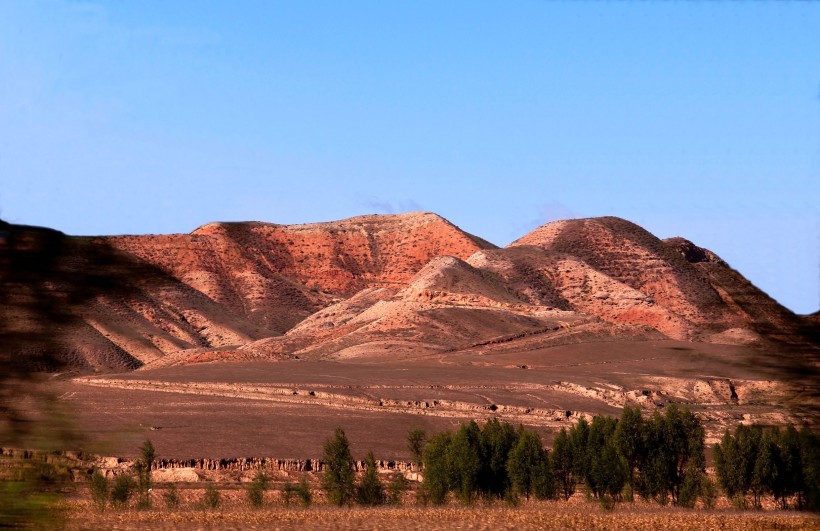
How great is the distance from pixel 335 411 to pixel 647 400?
26.2 metres

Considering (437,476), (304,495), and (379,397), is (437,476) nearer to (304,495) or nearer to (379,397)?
(304,495)

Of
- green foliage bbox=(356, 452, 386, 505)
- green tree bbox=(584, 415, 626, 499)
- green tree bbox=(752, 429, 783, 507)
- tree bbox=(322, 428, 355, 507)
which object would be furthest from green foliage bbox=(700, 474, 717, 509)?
tree bbox=(322, 428, 355, 507)

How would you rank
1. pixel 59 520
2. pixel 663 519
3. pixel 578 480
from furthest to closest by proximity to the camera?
1. pixel 578 480
2. pixel 663 519
3. pixel 59 520

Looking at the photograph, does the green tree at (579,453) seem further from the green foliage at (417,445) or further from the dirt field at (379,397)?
the dirt field at (379,397)

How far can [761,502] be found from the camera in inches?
2672

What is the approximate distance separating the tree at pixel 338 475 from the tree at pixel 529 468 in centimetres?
870

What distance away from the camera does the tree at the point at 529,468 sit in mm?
63094

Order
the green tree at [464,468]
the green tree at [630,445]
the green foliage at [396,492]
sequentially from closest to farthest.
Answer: the green foliage at [396,492], the green tree at [464,468], the green tree at [630,445]

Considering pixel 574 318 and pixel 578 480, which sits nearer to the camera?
pixel 578 480

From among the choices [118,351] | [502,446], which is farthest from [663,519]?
[118,351]

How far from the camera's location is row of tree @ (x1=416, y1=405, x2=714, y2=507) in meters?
63.3

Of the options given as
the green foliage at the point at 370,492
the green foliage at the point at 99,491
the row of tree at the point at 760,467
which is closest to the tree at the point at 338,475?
the green foliage at the point at 370,492

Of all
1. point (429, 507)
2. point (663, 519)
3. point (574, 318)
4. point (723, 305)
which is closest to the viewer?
point (723, 305)

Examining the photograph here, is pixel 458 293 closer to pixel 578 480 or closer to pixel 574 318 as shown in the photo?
pixel 574 318
